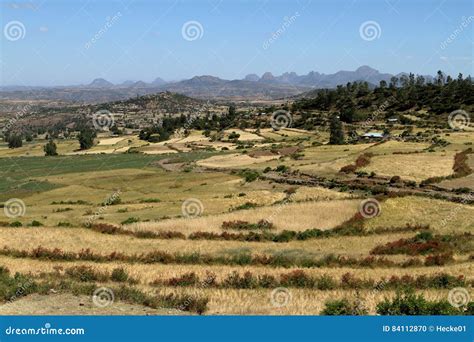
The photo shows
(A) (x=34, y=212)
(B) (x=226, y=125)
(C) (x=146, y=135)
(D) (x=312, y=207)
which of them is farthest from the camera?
(B) (x=226, y=125)

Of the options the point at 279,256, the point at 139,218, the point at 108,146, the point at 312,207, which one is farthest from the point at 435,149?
the point at 108,146

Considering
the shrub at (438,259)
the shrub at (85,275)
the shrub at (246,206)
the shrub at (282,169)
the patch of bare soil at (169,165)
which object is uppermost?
the shrub at (85,275)

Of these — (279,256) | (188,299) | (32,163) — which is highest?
(188,299)

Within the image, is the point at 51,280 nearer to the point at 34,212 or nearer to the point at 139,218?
the point at 139,218

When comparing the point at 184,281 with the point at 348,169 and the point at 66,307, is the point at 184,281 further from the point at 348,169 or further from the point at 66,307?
the point at 348,169

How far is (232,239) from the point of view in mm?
41188

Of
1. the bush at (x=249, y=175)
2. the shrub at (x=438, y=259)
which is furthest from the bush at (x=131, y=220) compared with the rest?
the bush at (x=249, y=175)

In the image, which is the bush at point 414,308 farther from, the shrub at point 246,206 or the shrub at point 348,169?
the shrub at point 348,169

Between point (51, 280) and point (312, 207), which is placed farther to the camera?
point (312, 207)

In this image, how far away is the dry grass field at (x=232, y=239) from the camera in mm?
22703

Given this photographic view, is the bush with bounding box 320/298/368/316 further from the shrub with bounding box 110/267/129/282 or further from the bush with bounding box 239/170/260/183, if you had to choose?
the bush with bounding box 239/170/260/183

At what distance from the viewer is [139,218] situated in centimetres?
5253

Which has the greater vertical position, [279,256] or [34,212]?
[279,256]

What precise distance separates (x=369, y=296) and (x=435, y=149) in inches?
3223
